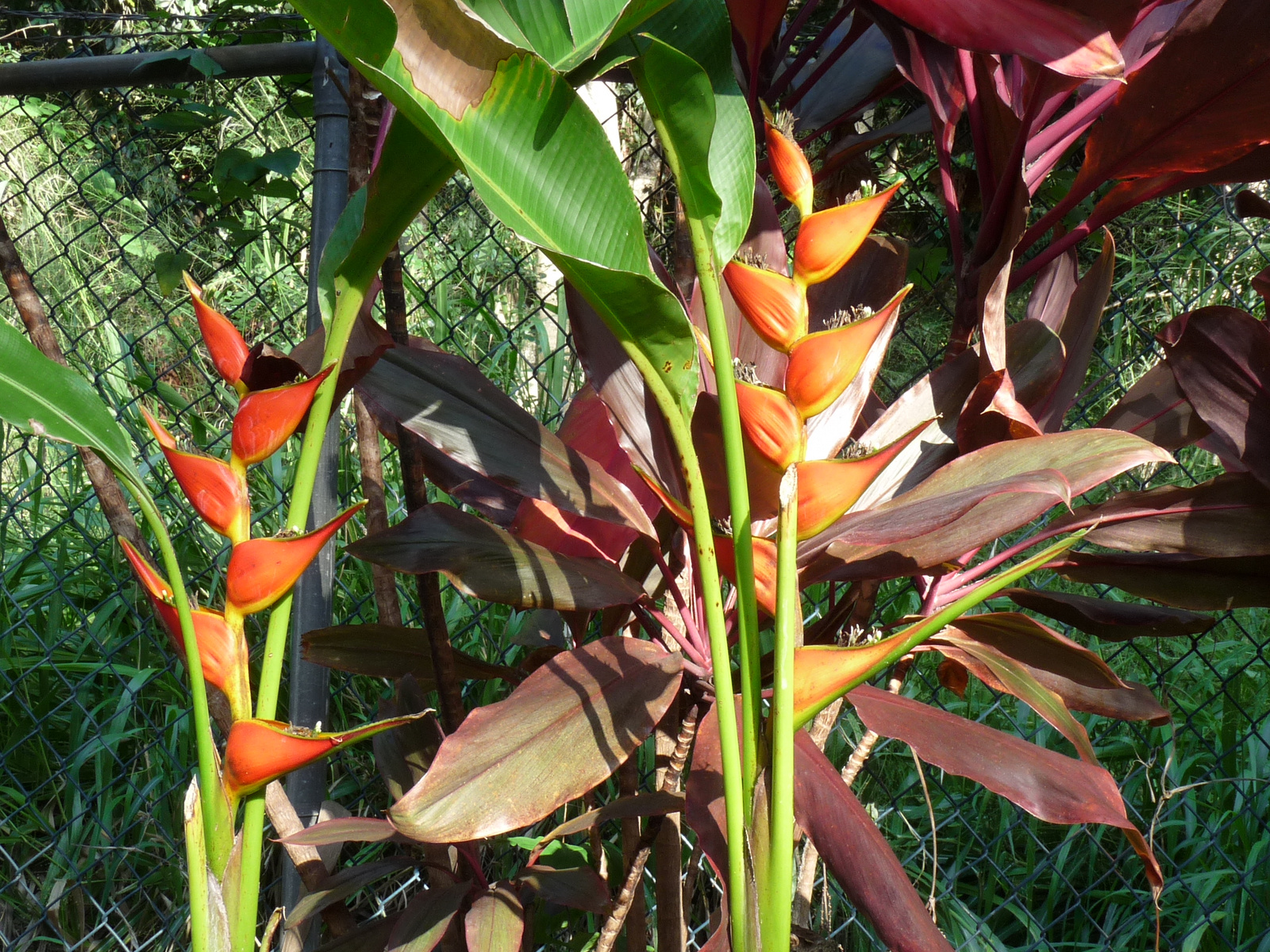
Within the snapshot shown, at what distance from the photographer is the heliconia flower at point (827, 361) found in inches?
22.3

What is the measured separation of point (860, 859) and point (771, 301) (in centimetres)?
37

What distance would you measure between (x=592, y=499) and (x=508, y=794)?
0.27m

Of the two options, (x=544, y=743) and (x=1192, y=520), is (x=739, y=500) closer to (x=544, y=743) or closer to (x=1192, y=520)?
(x=544, y=743)

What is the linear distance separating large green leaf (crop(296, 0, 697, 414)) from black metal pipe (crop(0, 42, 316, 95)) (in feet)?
2.72

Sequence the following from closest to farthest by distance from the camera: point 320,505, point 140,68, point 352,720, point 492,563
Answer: point 492,563 < point 320,505 < point 140,68 < point 352,720

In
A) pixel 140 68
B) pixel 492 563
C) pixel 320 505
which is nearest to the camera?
pixel 492 563

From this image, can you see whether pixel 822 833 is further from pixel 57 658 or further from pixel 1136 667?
pixel 57 658

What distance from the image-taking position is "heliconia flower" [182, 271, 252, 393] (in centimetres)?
61

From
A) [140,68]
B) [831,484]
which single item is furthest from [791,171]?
[140,68]

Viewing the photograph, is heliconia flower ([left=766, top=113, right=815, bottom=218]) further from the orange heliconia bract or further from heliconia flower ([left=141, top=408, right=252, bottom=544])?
heliconia flower ([left=141, top=408, right=252, bottom=544])

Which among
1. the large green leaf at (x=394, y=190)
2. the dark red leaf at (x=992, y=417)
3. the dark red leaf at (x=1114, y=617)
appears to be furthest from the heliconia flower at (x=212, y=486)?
the dark red leaf at (x=1114, y=617)

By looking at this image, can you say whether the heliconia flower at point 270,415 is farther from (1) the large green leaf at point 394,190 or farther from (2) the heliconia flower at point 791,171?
(2) the heliconia flower at point 791,171

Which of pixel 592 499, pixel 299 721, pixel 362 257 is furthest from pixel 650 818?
pixel 362 257

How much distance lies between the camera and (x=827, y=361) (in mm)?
565
